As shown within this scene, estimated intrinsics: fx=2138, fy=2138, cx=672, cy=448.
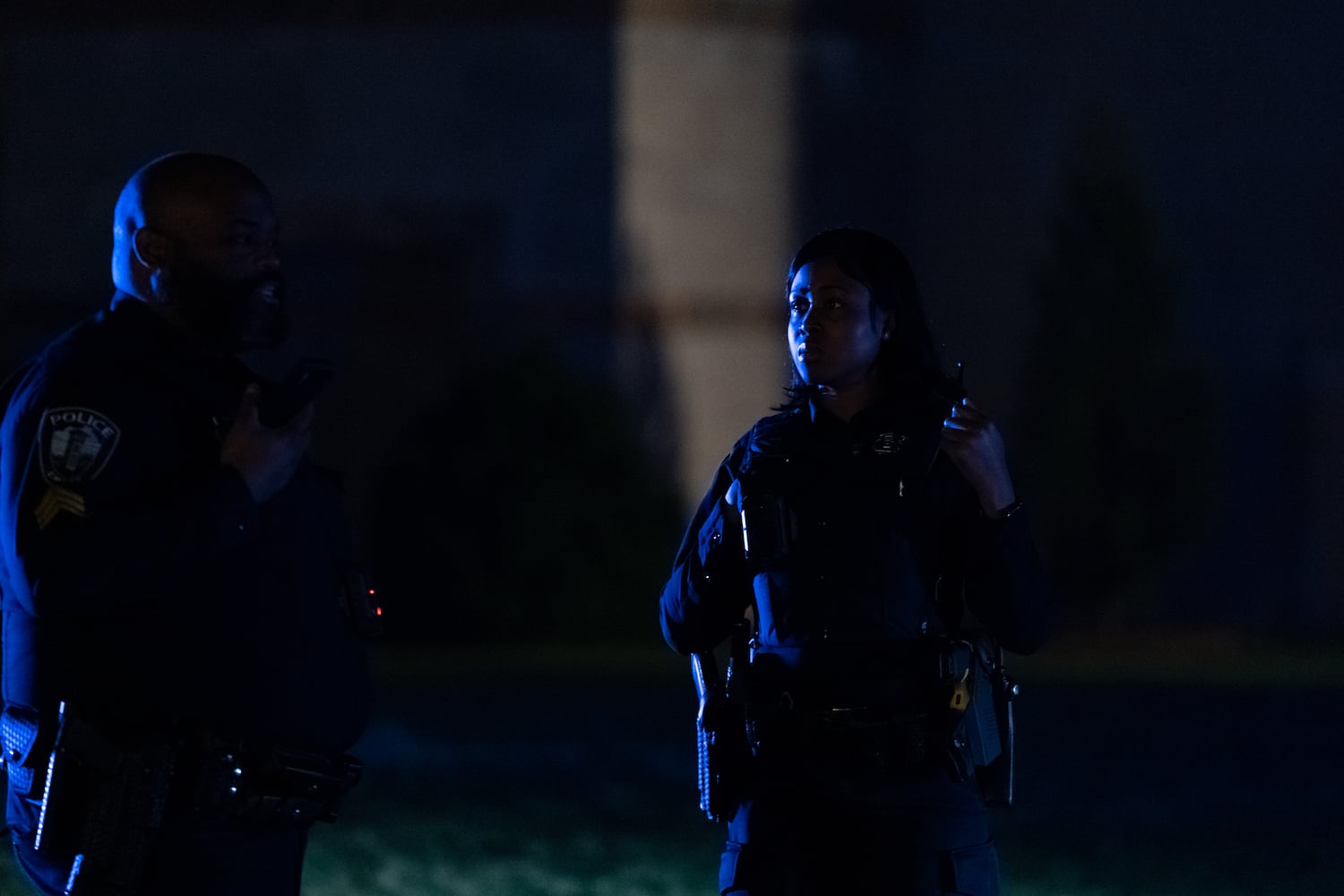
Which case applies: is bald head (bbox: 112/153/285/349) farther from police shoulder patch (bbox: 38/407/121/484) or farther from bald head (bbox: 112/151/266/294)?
police shoulder patch (bbox: 38/407/121/484)

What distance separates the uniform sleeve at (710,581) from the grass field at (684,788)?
11.6 ft

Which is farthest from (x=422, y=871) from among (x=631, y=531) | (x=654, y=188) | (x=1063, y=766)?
(x=654, y=188)

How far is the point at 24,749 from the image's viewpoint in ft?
11.6

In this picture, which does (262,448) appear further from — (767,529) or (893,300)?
(893,300)

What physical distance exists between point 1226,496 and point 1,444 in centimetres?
1956


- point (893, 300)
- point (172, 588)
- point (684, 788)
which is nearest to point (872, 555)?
point (893, 300)

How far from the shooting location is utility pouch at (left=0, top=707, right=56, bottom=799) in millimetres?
3498

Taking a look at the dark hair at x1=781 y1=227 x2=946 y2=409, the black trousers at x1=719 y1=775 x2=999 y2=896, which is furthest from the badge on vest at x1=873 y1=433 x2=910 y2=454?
the black trousers at x1=719 y1=775 x2=999 y2=896

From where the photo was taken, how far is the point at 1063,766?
35.9ft

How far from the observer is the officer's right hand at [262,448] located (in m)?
3.51

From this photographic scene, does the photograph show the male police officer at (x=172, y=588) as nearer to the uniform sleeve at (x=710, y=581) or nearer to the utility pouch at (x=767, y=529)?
the uniform sleeve at (x=710, y=581)

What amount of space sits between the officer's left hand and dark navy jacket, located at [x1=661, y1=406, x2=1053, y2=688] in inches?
1.7

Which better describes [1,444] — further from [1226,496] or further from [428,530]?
[1226,496]

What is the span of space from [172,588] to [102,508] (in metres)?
0.19
